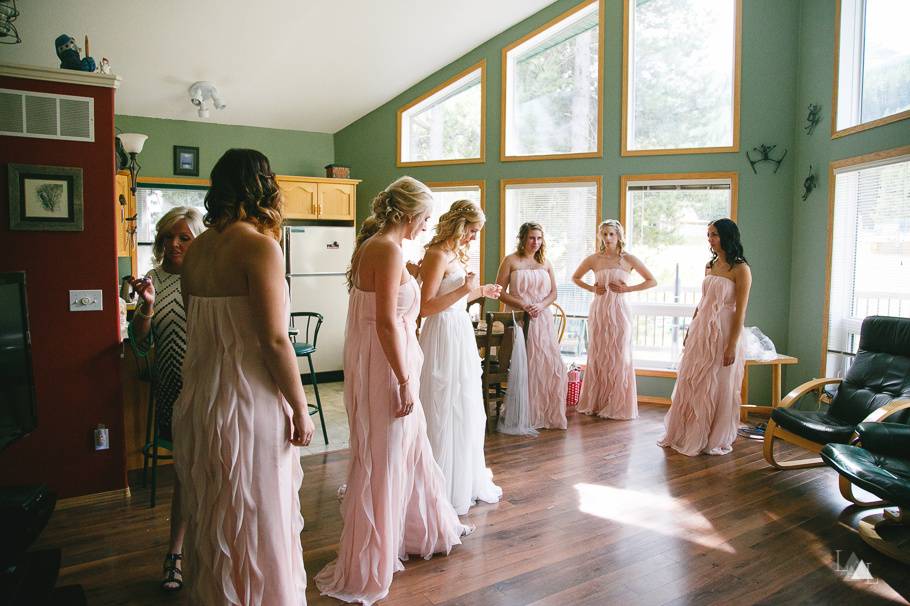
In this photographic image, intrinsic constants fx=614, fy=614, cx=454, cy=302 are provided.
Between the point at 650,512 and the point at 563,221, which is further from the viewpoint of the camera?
the point at 563,221

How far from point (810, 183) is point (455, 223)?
11.6 feet

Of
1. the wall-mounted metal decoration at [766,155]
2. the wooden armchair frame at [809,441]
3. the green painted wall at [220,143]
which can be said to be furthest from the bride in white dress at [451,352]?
the green painted wall at [220,143]

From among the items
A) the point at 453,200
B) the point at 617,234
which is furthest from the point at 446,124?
the point at 617,234

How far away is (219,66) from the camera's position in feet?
17.7

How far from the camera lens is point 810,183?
5004 millimetres

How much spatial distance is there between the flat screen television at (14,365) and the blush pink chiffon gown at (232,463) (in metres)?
0.83

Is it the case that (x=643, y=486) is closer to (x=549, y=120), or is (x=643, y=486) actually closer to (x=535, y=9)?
(x=549, y=120)

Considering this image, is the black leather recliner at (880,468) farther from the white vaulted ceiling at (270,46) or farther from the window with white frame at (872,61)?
the white vaulted ceiling at (270,46)

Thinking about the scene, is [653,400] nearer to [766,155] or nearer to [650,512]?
[766,155]

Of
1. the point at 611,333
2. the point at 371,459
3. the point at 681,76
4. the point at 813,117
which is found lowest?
the point at 371,459

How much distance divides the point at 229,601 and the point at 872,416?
330 centimetres

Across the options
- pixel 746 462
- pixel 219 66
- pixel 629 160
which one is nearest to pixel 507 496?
pixel 746 462

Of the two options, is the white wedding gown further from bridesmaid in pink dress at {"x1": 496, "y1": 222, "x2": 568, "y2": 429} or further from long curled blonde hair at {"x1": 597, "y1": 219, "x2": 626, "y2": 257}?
long curled blonde hair at {"x1": 597, "y1": 219, "x2": 626, "y2": 257}

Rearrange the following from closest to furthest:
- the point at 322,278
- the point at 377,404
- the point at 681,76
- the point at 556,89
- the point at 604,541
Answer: the point at 377,404 → the point at 604,541 → the point at 681,76 → the point at 556,89 → the point at 322,278
